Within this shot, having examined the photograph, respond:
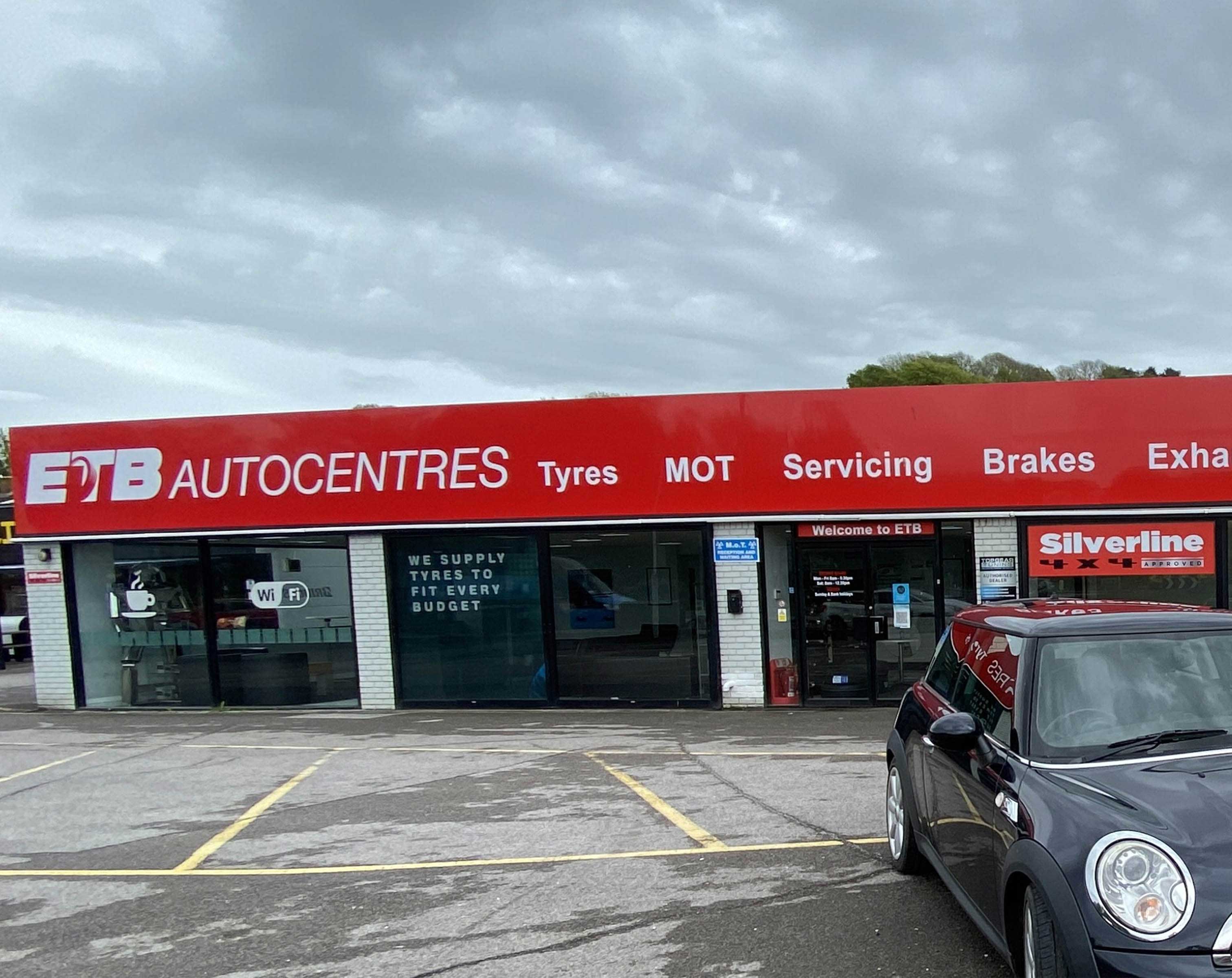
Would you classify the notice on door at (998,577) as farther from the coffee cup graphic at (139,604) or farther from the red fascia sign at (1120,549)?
the coffee cup graphic at (139,604)

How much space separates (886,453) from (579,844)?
807 centimetres

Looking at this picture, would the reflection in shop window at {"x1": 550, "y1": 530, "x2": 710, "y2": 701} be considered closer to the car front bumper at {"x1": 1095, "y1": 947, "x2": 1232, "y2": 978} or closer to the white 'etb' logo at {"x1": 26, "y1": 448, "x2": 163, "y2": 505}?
the white 'etb' logo at {"x1": 26, "y1": 448, "x2": 163, "y2": 505}

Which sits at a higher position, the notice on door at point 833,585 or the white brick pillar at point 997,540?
the white brick pillar at point 997,540

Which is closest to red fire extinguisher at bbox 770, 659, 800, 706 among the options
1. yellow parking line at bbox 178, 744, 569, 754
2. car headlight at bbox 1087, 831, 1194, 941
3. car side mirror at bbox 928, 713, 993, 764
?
yellow parking line at bbox 178, 744, 569, 754

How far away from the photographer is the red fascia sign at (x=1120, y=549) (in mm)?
12914

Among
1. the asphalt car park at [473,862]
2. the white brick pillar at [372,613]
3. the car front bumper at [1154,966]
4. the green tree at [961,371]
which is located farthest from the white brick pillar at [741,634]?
the green tree at [961,371]

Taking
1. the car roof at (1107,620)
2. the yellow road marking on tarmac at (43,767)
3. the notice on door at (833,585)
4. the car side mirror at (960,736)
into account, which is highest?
the car roof at (1107,620)

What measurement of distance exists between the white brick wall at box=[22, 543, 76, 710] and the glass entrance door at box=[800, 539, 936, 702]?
432 inches

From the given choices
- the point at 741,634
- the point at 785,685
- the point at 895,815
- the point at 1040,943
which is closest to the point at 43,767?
the point at 741,634

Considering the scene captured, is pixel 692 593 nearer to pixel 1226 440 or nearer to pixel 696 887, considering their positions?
pixel 1226 440

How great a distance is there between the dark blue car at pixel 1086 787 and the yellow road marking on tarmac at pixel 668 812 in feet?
5.19

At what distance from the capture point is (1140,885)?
10.7 ft

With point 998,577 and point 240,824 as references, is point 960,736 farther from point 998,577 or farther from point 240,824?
point 998,577

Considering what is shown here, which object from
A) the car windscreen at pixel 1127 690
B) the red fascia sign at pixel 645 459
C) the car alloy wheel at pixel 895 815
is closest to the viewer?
the car windscreen at pixel 1127 690
